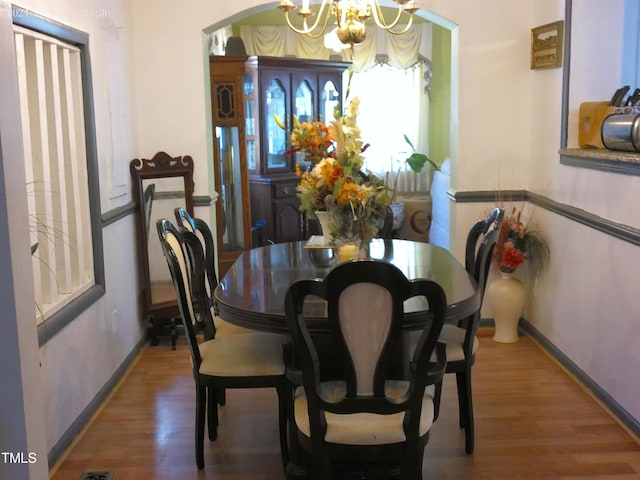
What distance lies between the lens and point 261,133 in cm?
633

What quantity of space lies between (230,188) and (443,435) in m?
3.07

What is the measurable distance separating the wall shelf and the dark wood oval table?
0.85 m

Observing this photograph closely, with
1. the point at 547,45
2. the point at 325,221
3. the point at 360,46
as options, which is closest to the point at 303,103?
the point at 360,46

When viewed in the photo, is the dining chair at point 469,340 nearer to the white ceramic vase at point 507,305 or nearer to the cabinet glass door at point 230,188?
the white ceramic vase at point 507,305

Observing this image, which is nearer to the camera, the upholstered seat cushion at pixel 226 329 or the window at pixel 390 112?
the upholstered seat cushion at pixel 226 329

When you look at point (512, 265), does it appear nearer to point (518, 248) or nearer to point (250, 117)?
point (518, 248)

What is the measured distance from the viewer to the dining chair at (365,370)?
203 centimetres

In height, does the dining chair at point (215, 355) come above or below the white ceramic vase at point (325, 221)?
below

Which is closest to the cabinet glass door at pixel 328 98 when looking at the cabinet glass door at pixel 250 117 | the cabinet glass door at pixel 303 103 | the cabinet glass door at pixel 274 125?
the cabinet glass door at pixel 303 103

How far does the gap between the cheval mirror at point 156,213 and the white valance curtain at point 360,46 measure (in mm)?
3400

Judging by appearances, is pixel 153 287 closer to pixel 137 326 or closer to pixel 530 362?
pixel 137 326

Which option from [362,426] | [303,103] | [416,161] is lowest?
[362,426]

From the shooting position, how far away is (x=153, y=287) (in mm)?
4434

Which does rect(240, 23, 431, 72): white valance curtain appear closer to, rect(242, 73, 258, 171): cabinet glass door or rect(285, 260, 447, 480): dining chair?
rect(242, 73, 258, 171): cabinet glass door
